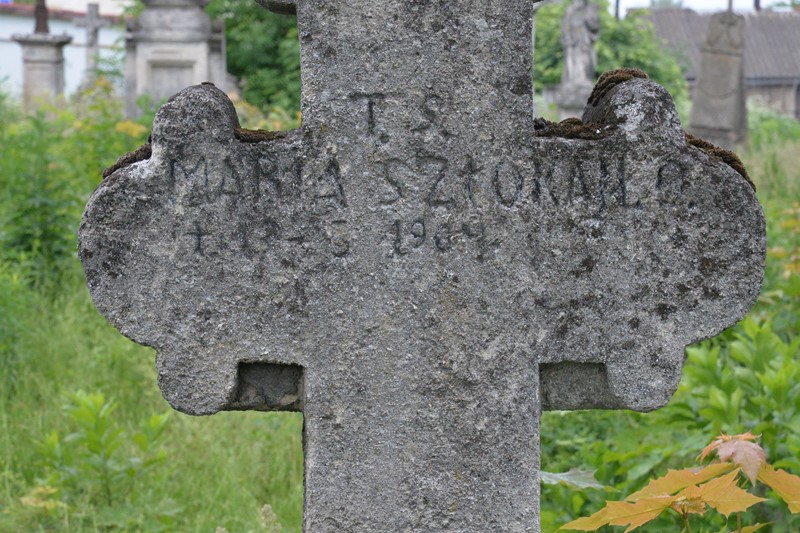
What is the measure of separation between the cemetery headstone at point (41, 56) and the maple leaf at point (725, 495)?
52.9 ft

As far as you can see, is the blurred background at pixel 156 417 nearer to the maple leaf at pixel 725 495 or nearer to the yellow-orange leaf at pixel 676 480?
the yellow-orange leaf at pixel 676 480

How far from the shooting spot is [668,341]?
2232 millimetres

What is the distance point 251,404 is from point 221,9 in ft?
48.2

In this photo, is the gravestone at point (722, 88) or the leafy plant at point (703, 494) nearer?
the leafy plant at point (703, 494)

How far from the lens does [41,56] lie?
17078 mm

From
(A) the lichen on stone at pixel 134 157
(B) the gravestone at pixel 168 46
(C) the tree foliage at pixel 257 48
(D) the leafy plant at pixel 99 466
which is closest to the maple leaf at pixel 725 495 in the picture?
(A) the lichen on stone at pixel 134 157

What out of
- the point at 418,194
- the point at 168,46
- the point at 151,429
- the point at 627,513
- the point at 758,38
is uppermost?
the point at 758,38

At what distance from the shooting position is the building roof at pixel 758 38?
3791cm

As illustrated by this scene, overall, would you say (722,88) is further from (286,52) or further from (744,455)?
(744,455)

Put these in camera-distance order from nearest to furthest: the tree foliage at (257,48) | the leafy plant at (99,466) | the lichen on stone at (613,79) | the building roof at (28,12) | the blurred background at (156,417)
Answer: the lichen on stone at (613,79) < the blurred background at (156,417) < the leafy plant at (99,466) < the tree foliage at (257,48) < the building roof at (28,12)

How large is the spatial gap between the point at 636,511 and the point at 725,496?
0.18m

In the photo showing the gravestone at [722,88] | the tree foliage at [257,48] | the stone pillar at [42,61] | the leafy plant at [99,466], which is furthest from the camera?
the stone pillar at [42,61]

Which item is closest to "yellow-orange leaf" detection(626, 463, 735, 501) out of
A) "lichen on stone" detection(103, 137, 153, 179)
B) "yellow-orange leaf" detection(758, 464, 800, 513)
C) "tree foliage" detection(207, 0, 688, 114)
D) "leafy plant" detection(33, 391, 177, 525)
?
"yellow-orange leaf" detection(758, 464, 800, 513)

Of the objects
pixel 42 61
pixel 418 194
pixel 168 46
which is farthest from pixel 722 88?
pixel 418 194
